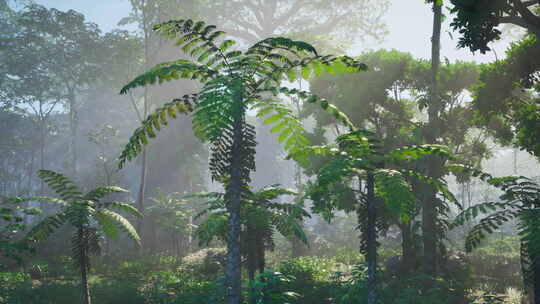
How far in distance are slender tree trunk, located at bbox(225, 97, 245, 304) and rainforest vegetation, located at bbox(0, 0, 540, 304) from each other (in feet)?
0.06

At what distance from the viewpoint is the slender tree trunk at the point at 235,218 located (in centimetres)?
412

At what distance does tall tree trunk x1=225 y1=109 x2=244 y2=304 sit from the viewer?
13.5 feet

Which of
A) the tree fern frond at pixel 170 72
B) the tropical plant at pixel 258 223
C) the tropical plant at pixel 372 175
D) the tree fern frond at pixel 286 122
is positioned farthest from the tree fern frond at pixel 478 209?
the tree fern frond at pixel 170 72

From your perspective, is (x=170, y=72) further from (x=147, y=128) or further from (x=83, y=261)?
(x=83, y=261)

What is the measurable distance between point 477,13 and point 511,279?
1209 cm

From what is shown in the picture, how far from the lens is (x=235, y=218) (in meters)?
4.25

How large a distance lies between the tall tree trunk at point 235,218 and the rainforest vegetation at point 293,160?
2cm

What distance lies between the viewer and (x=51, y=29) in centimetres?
2888

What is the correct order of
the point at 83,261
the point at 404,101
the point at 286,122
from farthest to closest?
the point at 404,101 → the point at 83,261 → the point at 286,122

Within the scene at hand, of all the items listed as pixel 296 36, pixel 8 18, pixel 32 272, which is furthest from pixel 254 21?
pixel 32 272

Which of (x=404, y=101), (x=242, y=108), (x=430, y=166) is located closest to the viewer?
(x=242, y=108)

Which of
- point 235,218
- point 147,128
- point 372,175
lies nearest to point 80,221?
point 147,128

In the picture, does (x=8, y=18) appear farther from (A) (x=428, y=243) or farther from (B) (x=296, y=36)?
(A) (x=428, y=243)

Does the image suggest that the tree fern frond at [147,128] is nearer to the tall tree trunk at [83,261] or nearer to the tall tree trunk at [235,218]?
the tall tree trunk at [235,218]
